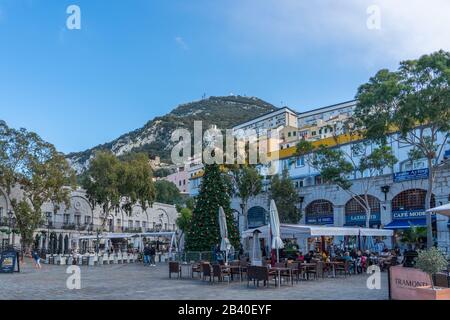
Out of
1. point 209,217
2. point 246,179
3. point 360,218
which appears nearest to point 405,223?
point 360,218

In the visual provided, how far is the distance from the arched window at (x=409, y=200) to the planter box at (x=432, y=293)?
A: 24468mm

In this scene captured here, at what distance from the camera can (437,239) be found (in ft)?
104

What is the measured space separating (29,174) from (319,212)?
1058 inches

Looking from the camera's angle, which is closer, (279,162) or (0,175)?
(0,175)

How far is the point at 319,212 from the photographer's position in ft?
137

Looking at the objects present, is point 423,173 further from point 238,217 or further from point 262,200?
point 238,217

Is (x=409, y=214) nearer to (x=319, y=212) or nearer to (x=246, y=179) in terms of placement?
(x=319, y=212)

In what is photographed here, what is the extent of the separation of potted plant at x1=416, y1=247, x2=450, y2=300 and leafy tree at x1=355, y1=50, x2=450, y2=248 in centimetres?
1423

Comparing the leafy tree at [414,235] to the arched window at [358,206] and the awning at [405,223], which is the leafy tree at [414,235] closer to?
the awning at [405,223]

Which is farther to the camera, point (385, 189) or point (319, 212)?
point (319, 212)

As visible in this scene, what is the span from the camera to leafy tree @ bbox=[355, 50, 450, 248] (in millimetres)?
24047

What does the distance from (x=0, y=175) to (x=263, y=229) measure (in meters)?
30.2
